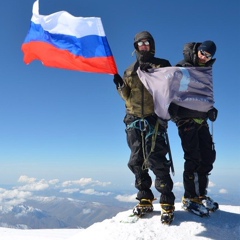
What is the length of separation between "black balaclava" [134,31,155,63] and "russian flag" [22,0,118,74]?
571 mm

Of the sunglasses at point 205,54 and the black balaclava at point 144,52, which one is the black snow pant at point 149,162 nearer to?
the black balaclava at point 144,52

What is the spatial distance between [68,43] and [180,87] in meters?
2.65

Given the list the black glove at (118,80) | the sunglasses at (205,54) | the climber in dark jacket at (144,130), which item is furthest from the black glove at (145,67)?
the sunglasses at (205,54)

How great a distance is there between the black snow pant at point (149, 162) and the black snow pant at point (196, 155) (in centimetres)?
62

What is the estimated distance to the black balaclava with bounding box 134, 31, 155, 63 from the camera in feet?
19.2

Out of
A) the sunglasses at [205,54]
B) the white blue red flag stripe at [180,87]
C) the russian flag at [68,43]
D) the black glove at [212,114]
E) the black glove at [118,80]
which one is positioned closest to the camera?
the white blue red flag stripe at [180,87]

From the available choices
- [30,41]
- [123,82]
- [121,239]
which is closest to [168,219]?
[121,239]

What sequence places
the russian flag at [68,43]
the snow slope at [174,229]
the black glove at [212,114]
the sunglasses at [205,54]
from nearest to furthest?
the snow slope at [174,229], the russian flag at [68,43], the sunglasses at [205,54], the black glove at [212,114]

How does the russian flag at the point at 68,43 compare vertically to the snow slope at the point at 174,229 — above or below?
above

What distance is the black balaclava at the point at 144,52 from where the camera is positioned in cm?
586

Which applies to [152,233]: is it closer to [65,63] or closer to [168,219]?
[168,219]

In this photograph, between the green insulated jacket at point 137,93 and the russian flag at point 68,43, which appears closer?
the green insulated jacket at point 137,93

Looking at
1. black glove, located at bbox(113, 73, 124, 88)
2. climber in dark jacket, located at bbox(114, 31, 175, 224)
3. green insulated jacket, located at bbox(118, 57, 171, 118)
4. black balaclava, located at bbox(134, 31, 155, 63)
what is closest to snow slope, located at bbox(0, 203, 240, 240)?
climber in dark jacket, located at bbox(114, 31, 175, 224)

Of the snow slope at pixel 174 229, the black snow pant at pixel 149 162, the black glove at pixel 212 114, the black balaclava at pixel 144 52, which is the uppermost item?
the black balaclava at pixel 144 52
